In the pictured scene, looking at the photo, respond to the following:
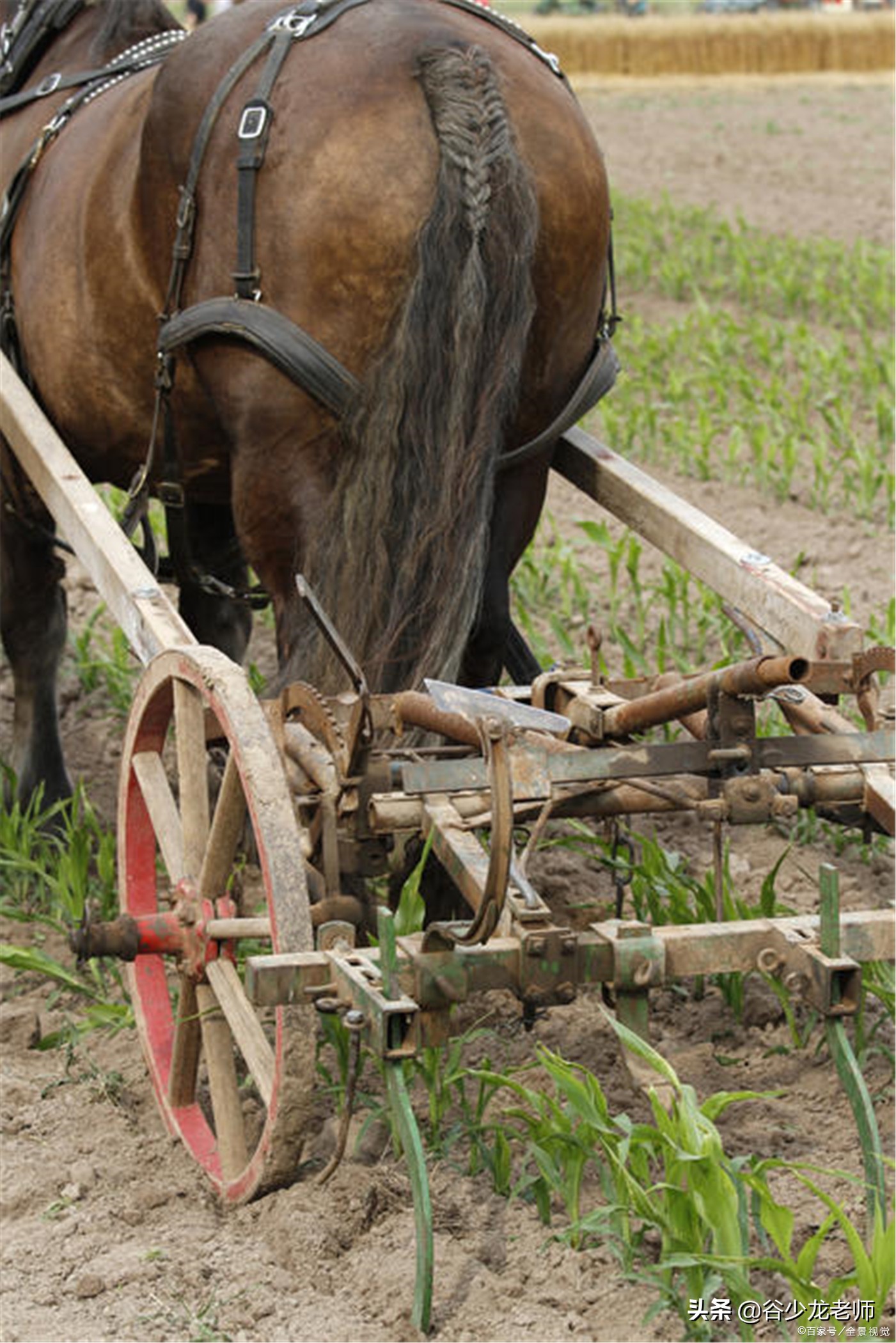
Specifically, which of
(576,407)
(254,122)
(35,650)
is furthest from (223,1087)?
(35,650)

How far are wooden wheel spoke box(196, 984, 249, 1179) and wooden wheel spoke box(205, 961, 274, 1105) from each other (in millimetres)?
59

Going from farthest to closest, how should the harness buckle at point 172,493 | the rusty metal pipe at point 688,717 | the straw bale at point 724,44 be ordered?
the straw bale at point 724,44, the harness buckle at point 172,493, the rusty metal pipe at point 688,717

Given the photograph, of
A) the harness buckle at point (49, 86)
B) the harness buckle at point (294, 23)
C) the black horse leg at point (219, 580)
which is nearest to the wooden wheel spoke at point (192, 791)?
the black horse leg at point (219, 580)

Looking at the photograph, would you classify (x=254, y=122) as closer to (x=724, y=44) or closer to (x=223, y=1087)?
(x=223, y=1087)

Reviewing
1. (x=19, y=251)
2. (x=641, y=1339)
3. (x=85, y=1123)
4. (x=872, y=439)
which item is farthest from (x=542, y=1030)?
(x=872, y=439)

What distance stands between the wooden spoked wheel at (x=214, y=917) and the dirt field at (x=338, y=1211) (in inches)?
4.5

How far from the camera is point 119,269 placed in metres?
3.84

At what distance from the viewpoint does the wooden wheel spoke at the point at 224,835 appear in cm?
297

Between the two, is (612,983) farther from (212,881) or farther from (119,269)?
(119,269)

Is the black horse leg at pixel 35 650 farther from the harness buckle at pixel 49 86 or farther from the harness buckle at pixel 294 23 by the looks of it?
the harness buckle at pixel 294 23

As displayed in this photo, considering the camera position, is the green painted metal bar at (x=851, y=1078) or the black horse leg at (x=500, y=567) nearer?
the green painted metal bar at (x=851, y=1078)

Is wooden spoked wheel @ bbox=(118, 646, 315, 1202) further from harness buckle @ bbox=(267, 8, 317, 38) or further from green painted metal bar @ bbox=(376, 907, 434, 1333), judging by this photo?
harness buckle @ bbox=(267, 8, 317, 38)

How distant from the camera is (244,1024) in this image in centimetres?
296

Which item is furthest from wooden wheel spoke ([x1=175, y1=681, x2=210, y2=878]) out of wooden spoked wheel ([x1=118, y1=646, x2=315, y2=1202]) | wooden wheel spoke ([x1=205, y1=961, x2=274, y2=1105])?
wooden wheel spoke ([x1=205, y1=961, x2=274, y2=1105])
